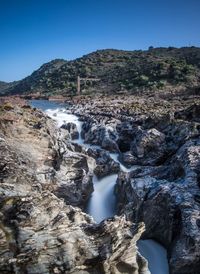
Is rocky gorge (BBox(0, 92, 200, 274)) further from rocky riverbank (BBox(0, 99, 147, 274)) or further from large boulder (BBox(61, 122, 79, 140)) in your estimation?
large boulder (BBox(61, 122, 79, 140))

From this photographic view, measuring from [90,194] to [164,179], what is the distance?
3849mm

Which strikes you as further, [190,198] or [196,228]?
[190,198]

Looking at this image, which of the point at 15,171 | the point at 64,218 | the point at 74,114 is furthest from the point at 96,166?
the point at 74,114

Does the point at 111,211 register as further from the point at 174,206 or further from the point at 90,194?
the point at 174,206

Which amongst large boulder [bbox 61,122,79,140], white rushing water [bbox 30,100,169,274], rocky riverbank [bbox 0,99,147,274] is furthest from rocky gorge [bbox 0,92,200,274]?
large boulder [bbox 61,122,79,140]

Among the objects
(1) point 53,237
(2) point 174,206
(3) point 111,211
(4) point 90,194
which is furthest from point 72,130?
(1) point 53,237

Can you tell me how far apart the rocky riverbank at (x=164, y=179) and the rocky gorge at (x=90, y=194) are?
0.12ft

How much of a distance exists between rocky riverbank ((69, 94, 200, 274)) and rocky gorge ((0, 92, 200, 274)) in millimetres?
37

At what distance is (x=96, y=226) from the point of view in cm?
948

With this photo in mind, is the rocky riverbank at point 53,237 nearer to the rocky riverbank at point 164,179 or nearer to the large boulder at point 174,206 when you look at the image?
the large boulder at point 174,206

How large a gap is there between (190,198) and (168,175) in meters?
3.65

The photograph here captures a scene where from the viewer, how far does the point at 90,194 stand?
1794cm

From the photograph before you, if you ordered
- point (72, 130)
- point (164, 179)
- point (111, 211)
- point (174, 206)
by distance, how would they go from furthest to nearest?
point (72, 130) → point (111, 211) → point (164, 179) → point (174, 206)

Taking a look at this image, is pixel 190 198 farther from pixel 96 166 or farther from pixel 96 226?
pixel 96 166
